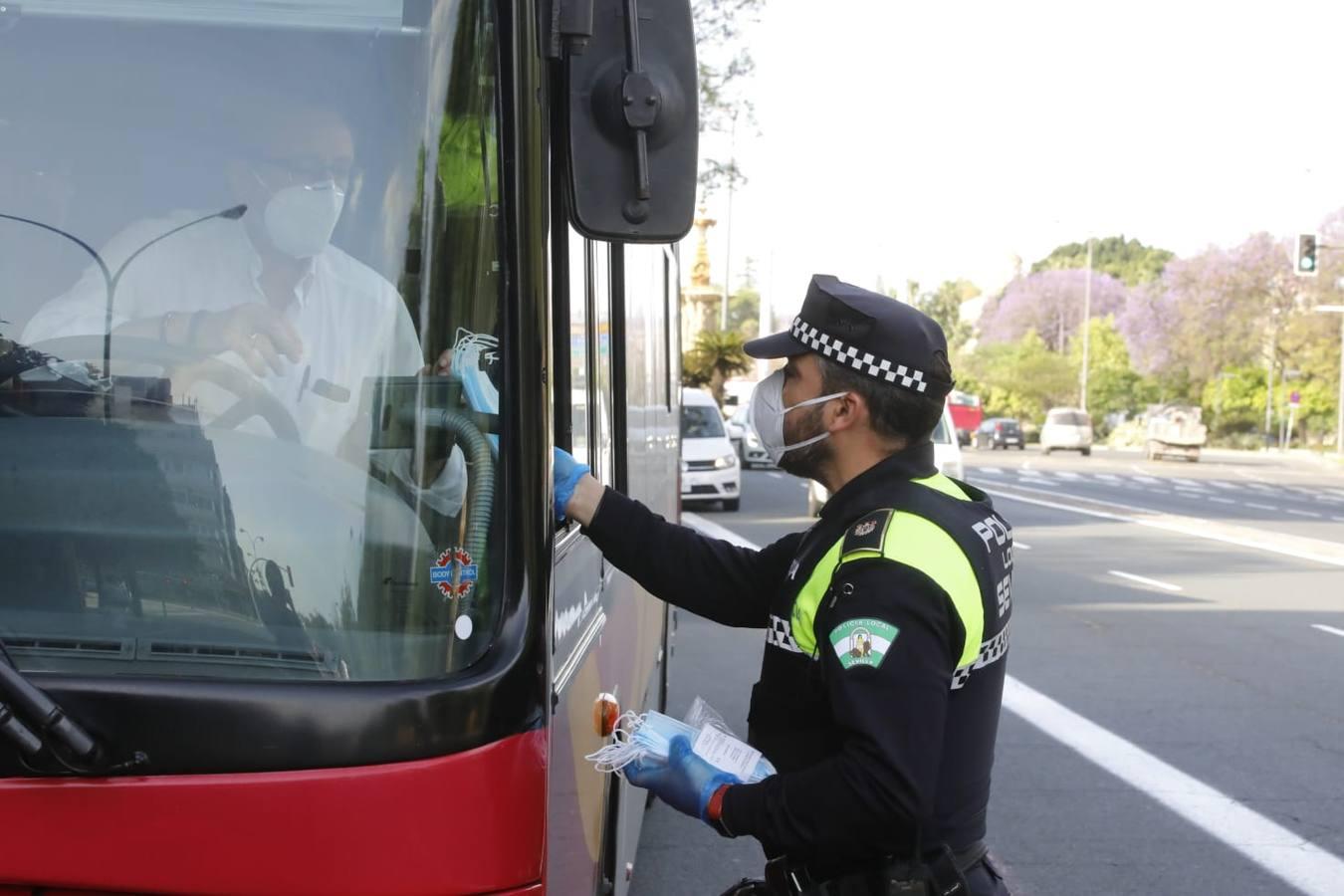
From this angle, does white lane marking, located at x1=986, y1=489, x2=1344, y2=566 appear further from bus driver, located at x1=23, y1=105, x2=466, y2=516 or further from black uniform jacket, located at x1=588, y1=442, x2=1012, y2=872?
bus driver, located at x1=23, y1=105, x2=466, y2=516

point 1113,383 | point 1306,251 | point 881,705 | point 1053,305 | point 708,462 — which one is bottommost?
point 708,462

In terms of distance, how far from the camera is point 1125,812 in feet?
21.1

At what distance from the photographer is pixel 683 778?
7.74 ft

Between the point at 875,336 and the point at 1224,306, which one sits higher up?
the point at 1224,306

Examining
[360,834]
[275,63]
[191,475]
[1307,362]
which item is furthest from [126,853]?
[1307,362]

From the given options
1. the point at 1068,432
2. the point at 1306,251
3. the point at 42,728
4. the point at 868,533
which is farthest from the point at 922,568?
the point at 1068,432

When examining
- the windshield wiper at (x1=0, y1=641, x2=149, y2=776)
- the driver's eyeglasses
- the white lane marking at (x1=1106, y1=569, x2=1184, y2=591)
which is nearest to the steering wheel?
the driver's eyeglasses

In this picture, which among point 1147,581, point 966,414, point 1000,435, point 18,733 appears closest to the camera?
point 18,733

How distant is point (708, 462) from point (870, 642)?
19.9 m

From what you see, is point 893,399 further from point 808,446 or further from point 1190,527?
point 1190,527

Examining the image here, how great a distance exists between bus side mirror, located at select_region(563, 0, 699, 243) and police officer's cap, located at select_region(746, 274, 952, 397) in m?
0.32

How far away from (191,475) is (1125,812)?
5.33 meters

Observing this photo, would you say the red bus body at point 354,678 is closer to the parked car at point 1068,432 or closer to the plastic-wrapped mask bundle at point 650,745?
the plastic-wrapped mask bundle at point 650,745

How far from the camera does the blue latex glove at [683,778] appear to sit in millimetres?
2334
